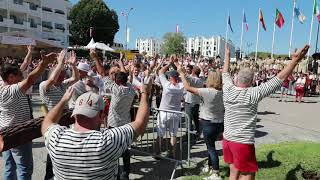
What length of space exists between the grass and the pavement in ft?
2.59

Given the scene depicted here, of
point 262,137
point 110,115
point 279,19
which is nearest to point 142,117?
point 110,115

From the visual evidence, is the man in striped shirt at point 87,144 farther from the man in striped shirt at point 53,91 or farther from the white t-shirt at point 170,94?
the white t-shirt at point 170,94

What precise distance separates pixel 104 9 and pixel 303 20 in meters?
43.9

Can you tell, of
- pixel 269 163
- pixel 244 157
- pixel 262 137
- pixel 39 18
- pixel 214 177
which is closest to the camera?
pixel 244 157

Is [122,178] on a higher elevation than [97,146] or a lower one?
lower

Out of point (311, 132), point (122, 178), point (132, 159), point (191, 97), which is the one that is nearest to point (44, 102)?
point (122, 178)

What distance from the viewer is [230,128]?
18.5 ft

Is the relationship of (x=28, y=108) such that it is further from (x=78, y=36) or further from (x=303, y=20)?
(x=78, y=36)

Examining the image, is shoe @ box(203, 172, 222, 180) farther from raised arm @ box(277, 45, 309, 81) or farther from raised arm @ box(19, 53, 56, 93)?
raised arm @ box(19, 53, 56, 93)

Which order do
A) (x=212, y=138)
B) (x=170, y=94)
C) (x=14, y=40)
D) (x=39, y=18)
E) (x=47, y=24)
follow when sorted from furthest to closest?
(x=47, y=24)
(x=39, y=18)
(x=14, y=40)
(x=170, y=94)
(x=212, y=138)

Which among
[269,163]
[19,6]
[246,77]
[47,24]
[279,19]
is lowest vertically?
[269,163]

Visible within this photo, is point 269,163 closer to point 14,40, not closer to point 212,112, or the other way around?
point 212,112

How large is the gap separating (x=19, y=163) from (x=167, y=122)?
3.48 metres

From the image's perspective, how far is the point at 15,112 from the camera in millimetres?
5492
